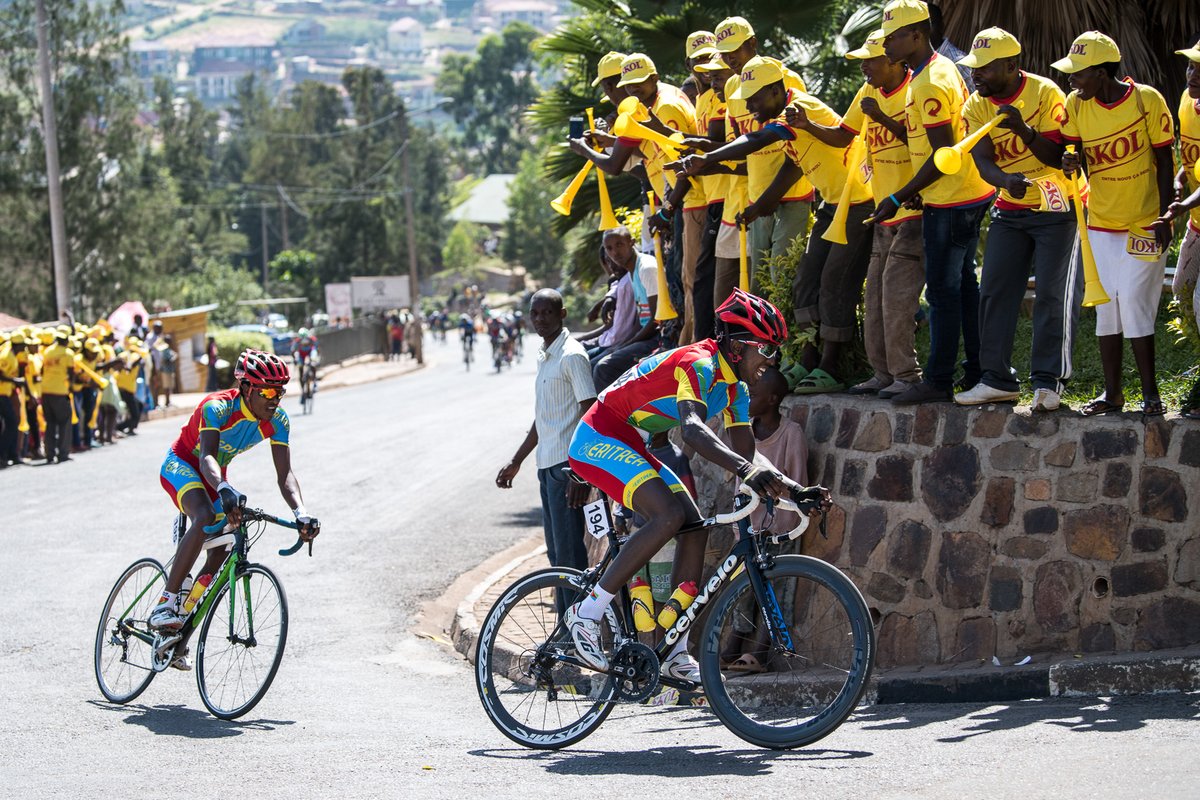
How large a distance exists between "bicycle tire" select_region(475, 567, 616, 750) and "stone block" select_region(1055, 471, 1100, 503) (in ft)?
8.68

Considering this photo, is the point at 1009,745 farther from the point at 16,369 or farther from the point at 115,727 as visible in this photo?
the point at 16,369

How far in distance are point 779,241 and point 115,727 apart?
16.1 ft

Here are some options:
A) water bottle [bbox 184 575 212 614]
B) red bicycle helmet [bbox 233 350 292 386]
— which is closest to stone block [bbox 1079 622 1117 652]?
red bicycle helmet [bbox 233 350 292 386]

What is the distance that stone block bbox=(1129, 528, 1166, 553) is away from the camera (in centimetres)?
794

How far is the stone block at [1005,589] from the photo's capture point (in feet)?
27.2

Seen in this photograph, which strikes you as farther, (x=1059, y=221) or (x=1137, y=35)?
(x=1137, y=35)

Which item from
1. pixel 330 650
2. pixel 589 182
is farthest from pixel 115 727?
pixel 589 182

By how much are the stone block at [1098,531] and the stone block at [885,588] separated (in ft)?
3.24

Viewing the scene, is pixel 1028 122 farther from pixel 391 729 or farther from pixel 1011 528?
pixel 391 729

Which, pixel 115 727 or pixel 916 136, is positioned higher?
pixel 916 136

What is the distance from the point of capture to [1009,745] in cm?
655

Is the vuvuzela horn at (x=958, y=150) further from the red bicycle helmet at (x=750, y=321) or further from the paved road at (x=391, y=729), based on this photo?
the paved road at (x=391, y=729)

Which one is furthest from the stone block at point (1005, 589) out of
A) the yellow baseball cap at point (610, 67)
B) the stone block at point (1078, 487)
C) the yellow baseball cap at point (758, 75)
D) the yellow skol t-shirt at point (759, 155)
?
the yellow baseball cap at point (610, 67)

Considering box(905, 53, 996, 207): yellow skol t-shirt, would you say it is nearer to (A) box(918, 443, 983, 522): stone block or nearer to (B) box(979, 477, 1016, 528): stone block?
(A) box(918, 443, 983, 522): stone block
